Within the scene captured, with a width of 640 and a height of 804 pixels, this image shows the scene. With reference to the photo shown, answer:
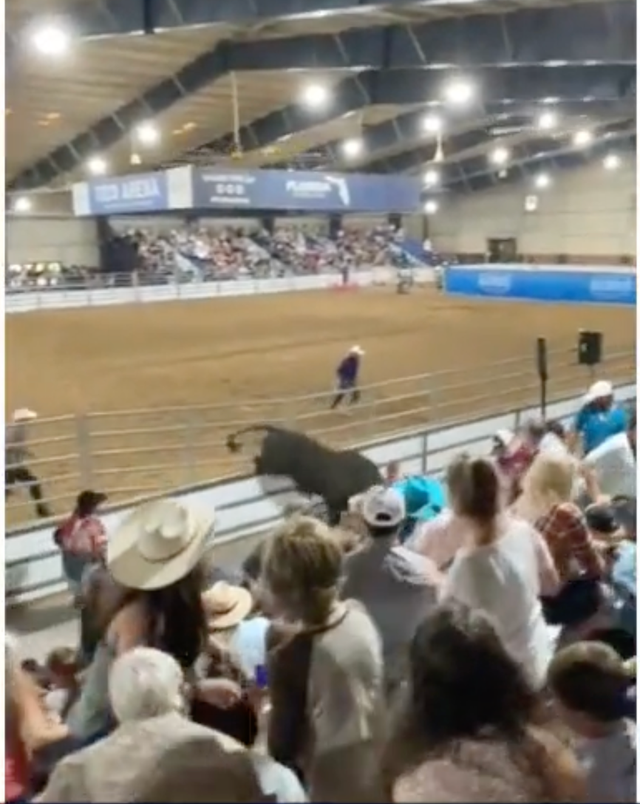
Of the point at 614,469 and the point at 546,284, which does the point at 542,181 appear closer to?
the point at 546,284

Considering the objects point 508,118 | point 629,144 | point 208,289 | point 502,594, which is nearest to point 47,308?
point 208,289

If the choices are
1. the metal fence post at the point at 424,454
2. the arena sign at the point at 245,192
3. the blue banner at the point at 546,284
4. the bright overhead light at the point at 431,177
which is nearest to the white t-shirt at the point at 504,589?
the metal fence post at the point at 424,454

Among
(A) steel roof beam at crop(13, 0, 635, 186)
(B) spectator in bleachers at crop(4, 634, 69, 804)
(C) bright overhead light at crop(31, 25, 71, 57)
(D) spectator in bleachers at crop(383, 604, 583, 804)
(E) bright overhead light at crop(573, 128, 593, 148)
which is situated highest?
(E) bright overhead light at crop(573, 128, 593, 148)

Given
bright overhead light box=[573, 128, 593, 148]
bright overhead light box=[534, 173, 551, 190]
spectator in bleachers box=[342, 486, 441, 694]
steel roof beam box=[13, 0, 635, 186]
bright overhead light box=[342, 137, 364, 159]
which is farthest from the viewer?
bright overhead light box=[534, 173, 551, 190]

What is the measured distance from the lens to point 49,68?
17000 mm

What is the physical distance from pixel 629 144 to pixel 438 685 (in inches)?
1386

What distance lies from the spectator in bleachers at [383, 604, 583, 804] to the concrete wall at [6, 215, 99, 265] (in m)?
28.8

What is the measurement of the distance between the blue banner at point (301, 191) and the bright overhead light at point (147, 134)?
356 cm

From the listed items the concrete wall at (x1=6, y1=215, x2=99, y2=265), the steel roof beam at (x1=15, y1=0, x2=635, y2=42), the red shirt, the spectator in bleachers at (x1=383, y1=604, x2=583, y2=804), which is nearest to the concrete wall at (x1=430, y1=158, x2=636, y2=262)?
the concrete wall at (x1=6, y1=215, x2=99, y2=265)

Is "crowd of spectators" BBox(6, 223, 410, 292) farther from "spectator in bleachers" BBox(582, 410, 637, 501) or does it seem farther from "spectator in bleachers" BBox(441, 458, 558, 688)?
"spectator in bleachers" BBox(441, 458, 558, 688)

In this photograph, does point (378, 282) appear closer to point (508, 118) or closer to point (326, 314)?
point (508, 118)

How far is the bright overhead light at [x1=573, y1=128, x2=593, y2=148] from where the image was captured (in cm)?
3071

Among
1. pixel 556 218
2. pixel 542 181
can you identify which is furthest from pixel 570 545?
pixel 542 181

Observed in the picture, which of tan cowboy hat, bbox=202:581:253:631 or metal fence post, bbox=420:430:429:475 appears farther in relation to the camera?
metal fence post, bbox=420:430:429:475
